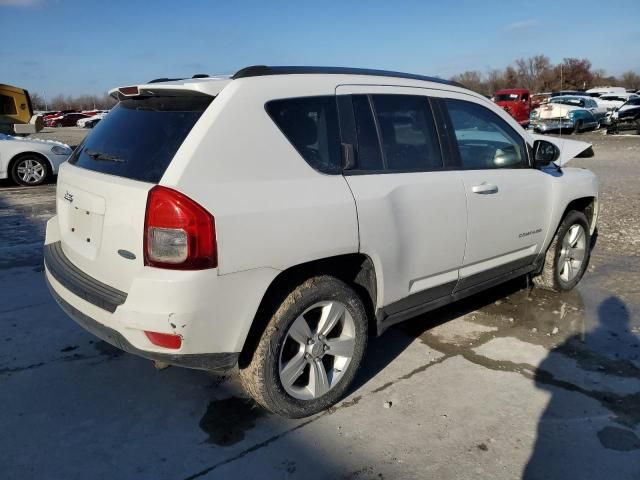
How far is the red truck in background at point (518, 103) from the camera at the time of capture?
2539 cm

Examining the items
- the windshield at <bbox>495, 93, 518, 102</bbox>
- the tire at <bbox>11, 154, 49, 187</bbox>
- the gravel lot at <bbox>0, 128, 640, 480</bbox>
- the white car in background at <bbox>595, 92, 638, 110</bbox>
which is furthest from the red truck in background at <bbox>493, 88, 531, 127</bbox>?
the gravel lot at <bbox>0, 128, 640, 480</bbox>

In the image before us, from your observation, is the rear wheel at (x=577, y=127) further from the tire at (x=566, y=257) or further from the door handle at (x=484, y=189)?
the door handle at (x=484, y=189)

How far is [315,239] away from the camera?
283cm

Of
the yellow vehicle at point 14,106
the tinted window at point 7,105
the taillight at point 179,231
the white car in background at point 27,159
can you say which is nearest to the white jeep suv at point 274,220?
the taillight at point 179,231

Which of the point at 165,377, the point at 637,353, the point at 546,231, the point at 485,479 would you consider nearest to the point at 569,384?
the point at 637,353

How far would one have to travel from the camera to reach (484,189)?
3.80 m

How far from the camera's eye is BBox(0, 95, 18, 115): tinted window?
703 inches

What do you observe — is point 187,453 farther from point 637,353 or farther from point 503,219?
point 637,353

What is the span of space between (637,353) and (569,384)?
2.76 feet

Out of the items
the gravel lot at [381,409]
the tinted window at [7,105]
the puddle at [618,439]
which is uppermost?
the tinted window at [7,105]

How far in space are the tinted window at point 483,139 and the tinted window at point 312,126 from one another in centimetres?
113

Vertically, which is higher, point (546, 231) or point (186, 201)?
point (186, 201)

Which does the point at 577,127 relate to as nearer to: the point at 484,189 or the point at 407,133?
the point at 484,189

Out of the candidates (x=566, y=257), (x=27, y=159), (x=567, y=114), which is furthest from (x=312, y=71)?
(x=567, y=114)
